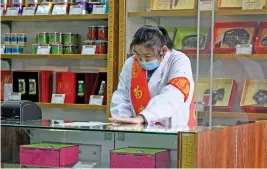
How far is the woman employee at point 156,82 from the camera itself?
284 centimetres

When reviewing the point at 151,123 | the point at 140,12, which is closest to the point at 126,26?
the point at 140,12

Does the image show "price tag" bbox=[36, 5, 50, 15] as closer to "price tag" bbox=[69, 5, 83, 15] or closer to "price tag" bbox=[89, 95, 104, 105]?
"price tag" bbox=[69, 5, 83, 15]

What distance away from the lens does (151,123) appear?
2619 mm

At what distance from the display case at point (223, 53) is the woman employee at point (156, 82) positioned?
4.78 feet

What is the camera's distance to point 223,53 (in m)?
4.51

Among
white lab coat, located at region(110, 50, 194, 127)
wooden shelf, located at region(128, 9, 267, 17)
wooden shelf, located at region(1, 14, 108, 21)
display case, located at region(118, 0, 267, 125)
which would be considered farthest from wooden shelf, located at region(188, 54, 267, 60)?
white lab coat, located at region(110, 50, 194, 127)

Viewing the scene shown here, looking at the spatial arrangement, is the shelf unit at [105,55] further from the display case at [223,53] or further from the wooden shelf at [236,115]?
the wooden shelf at [236,115]

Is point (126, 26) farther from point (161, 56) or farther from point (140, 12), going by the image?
point (161, 56)

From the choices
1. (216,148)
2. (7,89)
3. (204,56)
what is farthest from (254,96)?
(216,148)

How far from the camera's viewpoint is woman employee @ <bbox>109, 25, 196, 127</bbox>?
9.31 ft

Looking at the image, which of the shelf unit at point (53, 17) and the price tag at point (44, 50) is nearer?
the shelf unit at point (53, 17)

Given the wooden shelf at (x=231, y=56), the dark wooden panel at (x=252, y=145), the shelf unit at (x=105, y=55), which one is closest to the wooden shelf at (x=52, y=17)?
the shelf unit at (x=105, y=55)

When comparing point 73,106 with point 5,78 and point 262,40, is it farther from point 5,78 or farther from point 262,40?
point 262,40

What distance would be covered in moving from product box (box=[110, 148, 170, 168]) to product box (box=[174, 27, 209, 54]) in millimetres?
2626
